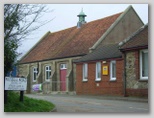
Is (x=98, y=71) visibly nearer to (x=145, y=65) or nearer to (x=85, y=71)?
(x=85, y=71)

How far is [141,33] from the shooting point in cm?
1453

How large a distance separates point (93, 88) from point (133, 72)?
2.75 metres

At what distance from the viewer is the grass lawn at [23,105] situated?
9.72 meters

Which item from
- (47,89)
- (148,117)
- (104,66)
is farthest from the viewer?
(104,66)

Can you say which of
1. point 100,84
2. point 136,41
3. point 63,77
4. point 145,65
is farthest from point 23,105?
point 100,84

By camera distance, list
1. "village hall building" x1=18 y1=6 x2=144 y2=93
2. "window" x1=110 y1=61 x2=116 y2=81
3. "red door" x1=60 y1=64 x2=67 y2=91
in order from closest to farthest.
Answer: "village hall building" x1=18 y1=6 x2=144 y2=93, "red door" x1=60 y1=64 x2=67 y2=91, "window" x1=110 y1=61 x2=116 y2=81

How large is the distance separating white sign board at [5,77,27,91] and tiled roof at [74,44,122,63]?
22.1 feet

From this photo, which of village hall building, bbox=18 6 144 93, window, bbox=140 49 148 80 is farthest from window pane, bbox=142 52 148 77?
village hall building, bbox=18 6 144 93

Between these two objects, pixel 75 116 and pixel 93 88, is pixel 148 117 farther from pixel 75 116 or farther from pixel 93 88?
pixel 93 88

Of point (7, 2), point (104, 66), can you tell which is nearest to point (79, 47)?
point (104, 66)

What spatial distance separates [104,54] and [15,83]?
7.83 m

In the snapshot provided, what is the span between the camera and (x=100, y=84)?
16484 mm

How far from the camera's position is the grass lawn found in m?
9.72

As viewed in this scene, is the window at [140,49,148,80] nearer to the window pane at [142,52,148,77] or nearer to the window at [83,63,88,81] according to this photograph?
the window pane at [142,52,148,77]
